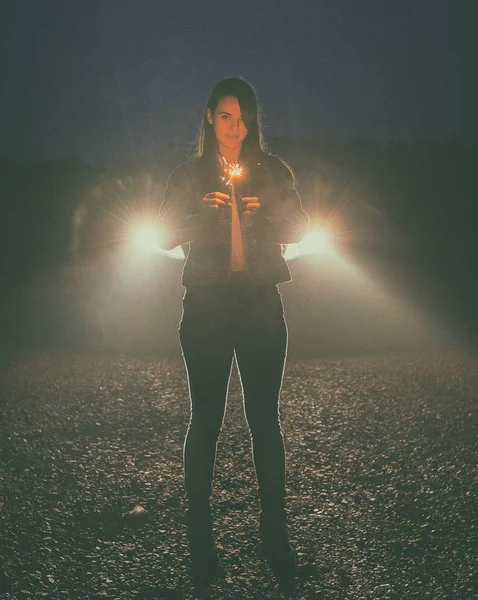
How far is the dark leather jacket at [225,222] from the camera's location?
284cm

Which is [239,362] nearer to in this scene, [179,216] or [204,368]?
[204,368]

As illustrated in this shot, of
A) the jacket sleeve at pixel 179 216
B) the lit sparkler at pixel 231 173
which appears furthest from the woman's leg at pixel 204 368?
the lit sparkler at pixel 231 173

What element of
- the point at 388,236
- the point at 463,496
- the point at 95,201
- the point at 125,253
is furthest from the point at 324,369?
the point at 95,201

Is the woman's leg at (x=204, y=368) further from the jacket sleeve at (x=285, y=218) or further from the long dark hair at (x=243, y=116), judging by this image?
the long dark hair at (x=243, y=116)

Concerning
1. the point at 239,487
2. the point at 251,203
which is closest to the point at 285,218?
the point at 251,203

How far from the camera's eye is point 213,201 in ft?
9.00

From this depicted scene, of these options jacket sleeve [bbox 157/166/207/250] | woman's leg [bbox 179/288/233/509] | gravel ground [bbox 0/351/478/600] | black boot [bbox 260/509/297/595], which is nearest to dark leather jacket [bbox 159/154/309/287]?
jacket sleeve [bbox 157/166/207/250]

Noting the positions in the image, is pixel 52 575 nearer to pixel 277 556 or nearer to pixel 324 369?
pixel 277 556

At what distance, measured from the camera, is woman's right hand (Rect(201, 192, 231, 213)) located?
2744 mm

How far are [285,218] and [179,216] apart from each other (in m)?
0.46

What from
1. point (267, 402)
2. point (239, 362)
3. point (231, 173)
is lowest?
point (267, 402)

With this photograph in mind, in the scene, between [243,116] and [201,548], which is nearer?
[243,116]

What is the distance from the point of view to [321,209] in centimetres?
2003

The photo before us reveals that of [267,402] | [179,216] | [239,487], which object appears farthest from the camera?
[239,487]
